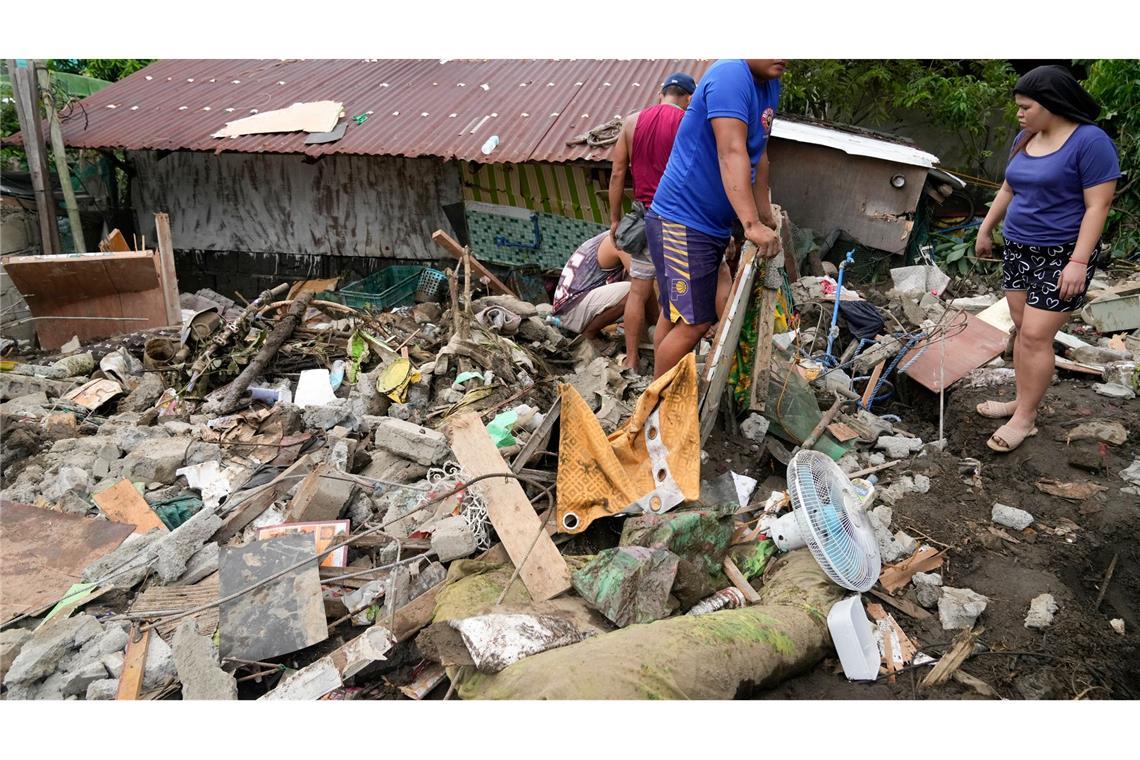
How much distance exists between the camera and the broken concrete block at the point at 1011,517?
326cm

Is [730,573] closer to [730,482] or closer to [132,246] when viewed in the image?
[730,482]

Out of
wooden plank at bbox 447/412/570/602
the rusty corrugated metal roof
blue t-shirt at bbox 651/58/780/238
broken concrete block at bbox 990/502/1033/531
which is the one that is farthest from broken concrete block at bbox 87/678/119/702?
the rusty corrugated metal roof

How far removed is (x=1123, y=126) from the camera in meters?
7.29

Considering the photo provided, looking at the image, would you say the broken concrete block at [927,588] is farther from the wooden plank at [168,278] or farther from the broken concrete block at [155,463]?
the wooden plank at [168,278]

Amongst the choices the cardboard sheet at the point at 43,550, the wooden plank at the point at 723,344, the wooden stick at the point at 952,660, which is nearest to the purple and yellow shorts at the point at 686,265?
the wooden plank at the point at 723,344

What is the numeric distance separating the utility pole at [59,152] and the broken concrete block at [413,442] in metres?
7.10

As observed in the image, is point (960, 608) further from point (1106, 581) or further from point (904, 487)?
point (904, 487)

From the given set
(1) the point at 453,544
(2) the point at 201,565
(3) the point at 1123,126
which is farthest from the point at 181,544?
(3) the point at 1123,126

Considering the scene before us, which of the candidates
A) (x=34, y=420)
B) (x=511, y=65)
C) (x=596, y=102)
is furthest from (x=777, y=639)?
(x=511, y=65)

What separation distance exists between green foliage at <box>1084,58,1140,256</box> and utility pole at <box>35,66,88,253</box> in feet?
39.9

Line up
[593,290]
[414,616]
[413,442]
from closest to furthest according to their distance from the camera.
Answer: [414,616]
[413,442]
[593,290]

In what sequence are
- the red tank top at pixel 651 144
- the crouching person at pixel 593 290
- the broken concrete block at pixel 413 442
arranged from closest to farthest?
1. the broken concrete block at pixel 413 442
2. the red tank top at pixel 651 144
3. the crouching person at pixel 593 290

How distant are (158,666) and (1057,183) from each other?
470 cm

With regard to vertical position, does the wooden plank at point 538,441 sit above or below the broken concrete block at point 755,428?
above
